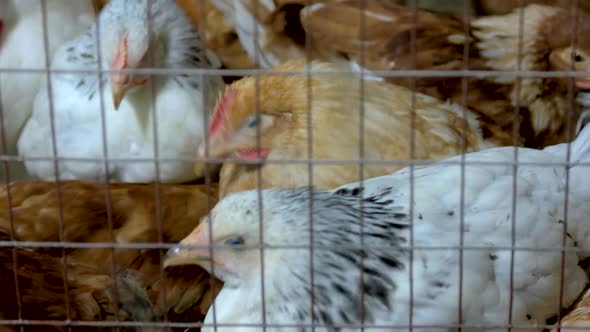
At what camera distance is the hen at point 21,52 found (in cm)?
225

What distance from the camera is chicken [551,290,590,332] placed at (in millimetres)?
1358

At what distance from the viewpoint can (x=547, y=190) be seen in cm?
159

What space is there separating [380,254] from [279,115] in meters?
0.46

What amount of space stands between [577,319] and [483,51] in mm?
957

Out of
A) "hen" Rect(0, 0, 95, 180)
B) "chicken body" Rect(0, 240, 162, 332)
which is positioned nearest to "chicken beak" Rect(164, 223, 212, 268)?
"chicken body" Rect(0, 240, 162, 332)

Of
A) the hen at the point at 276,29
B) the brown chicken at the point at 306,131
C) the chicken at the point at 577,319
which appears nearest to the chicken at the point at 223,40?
the hen at the point at 276,29

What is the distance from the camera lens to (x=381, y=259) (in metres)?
1.38

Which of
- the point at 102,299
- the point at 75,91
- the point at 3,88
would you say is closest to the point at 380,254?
the point at 102,299

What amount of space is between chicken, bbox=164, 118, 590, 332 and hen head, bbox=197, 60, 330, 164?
0.23 metres

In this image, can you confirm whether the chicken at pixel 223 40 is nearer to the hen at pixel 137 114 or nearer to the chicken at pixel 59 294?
the hen at pixel 137 114

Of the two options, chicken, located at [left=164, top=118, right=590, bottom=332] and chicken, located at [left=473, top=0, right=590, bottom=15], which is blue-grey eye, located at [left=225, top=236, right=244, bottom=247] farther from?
chicken, located at [left=473, top=0, right=590, bottom=15]

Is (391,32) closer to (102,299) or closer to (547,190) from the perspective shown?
(547,190)

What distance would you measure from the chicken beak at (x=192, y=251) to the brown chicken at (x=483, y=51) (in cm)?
84

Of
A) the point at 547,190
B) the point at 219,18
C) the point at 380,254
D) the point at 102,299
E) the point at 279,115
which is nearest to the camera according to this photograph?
the point at 380,254
